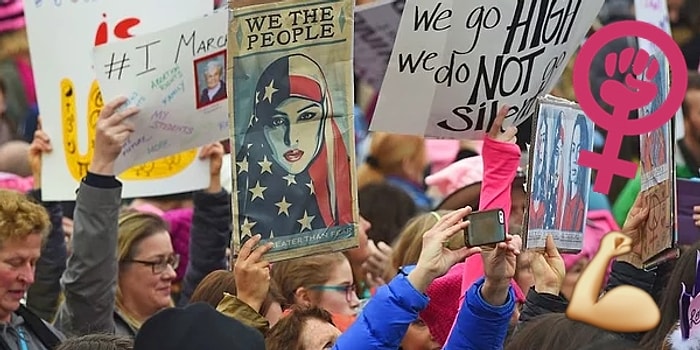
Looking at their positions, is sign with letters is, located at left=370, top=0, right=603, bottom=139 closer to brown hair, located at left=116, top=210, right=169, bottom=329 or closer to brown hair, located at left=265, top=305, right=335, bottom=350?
brown hair, located at left=265, top=305, right=335, bottom=350

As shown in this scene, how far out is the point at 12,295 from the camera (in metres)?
5.36

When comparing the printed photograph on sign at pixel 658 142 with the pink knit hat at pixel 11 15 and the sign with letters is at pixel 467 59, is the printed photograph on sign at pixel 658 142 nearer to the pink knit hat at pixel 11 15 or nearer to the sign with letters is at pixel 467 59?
the sign with letters is at pixel 467 59

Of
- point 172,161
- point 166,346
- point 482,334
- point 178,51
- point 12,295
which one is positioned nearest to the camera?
point 166,346

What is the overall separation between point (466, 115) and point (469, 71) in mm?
138

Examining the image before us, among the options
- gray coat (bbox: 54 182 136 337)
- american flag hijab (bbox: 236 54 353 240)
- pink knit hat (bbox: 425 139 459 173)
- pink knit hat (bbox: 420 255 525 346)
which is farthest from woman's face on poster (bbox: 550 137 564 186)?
pink knit hat (bbox: 425 139 459 173)

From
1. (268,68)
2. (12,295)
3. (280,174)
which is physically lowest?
(12,295)

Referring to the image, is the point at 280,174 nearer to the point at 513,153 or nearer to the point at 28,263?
the point at 513,153

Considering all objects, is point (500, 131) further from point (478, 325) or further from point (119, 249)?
point (119, 249)

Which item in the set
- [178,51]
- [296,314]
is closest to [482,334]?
[296,314]

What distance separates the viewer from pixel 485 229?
452cm

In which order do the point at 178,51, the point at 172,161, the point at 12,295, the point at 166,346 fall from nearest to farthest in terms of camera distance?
1. the point at 166,346
2. the point at 12,295
3. the point at 178,51
4. the point at 172,161

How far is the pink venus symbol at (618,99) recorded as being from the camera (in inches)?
185

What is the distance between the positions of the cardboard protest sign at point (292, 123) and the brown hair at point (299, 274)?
1.25 metres

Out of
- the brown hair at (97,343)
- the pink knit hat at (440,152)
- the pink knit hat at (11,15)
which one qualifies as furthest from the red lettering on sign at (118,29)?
the pink knit hat at (440,152)
